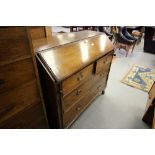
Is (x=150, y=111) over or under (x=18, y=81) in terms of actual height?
under

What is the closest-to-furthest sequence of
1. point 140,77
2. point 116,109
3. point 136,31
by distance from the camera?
1. point 116,109
2. point 140,77
3. point 136,31

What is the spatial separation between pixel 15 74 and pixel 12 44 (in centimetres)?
22

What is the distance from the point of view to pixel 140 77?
10.3 ft

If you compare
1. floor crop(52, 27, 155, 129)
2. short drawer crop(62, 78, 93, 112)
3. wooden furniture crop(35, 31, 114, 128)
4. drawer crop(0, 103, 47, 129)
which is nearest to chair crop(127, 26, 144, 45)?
floor crop(52, 27, 155, 129)

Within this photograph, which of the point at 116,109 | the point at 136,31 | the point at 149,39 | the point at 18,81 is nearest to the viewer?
the point at 18,81

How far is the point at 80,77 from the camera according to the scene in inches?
56.5

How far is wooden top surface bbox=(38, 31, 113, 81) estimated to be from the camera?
3.85 feet

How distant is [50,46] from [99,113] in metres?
1.38

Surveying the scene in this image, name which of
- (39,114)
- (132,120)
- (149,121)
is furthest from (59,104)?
(149,121)

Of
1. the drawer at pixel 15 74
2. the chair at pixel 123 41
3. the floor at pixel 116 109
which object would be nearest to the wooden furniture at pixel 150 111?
the floor at pixel 116 109

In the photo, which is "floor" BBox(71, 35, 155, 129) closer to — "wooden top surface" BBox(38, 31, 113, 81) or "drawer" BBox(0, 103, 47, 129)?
"drawer" BBox(0, 103, 47, 129)

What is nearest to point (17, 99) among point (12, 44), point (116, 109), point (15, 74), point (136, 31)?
point (15, 74)

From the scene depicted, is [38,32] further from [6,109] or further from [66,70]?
[6,109]

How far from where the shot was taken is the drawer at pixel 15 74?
0.82 m
